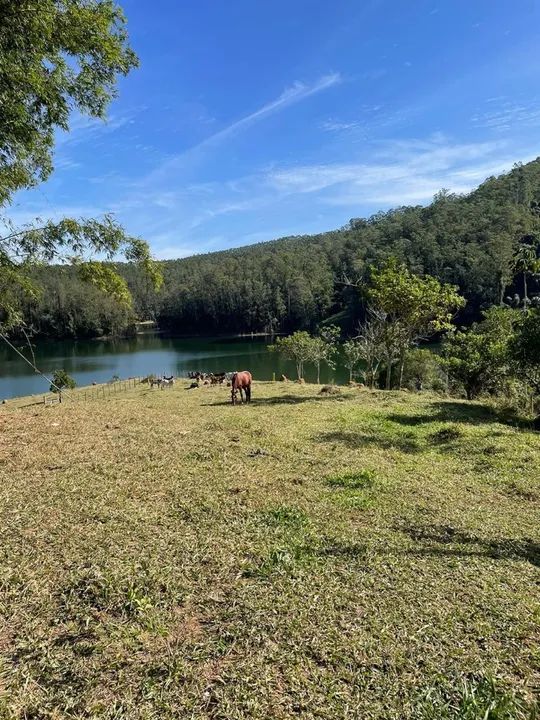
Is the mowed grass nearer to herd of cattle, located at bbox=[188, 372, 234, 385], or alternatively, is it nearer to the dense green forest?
herd of cattle, located at bbox=[188, 372, 234, 385]

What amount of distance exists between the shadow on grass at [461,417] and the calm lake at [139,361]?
3443cm

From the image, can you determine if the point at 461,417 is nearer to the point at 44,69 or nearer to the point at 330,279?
the point at 44,69

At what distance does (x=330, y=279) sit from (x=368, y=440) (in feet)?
313

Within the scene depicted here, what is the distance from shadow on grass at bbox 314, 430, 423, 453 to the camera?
8609 mm

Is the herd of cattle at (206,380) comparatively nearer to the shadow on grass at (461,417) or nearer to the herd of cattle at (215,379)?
the herd of cattle at (215,379)

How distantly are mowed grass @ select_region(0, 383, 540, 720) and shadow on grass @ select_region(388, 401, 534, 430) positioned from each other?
3335 millimetres

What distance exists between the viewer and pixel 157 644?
3078 millimetres

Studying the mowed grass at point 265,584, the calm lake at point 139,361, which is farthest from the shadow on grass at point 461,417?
the calm lake at point 139,361

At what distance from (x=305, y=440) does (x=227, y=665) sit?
240 inches

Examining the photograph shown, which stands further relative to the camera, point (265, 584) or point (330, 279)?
point (330, 279)

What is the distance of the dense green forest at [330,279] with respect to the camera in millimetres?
75375

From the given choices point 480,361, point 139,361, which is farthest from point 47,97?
point 139,361

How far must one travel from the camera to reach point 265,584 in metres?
3.78

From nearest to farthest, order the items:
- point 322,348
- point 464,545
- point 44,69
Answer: point 464,545, point 44,69, point 322,348
